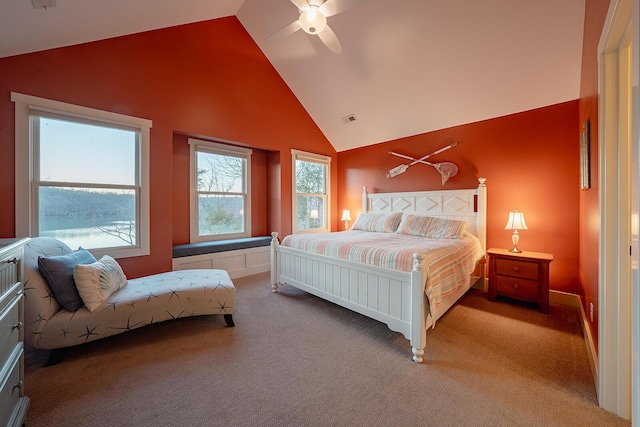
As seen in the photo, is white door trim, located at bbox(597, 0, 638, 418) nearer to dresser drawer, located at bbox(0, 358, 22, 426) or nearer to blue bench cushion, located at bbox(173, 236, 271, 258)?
dresser drawer, located at bbox(0, 358, 22, 426)

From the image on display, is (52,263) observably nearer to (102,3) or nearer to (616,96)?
(102,3)

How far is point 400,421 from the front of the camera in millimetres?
1417

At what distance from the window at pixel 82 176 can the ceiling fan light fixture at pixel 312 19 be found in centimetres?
234

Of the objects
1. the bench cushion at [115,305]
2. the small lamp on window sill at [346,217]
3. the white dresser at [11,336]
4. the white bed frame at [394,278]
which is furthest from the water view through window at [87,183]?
the small lamp on window sill at [346,217]

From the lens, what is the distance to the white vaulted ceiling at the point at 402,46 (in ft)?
7.95

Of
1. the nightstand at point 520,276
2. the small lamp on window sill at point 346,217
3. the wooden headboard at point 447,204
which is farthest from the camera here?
the small lamp on window sill at point 346,217

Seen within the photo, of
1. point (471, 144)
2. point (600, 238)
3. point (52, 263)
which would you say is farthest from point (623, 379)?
point (52, 263)

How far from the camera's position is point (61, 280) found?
77.0 inches

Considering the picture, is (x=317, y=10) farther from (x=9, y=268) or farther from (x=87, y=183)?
(x=87, y=183)

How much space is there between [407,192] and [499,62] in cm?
217

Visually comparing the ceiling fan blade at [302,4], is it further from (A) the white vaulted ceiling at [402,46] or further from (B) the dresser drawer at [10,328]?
(B) the dresser drawer at [10,328]

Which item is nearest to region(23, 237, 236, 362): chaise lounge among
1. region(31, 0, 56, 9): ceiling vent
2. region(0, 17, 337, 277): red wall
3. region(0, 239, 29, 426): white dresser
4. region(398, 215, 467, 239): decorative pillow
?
region(0, 239, 29, 426): white dresser

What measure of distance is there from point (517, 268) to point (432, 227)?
3.39ft

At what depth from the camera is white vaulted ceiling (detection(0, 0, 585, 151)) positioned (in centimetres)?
242
